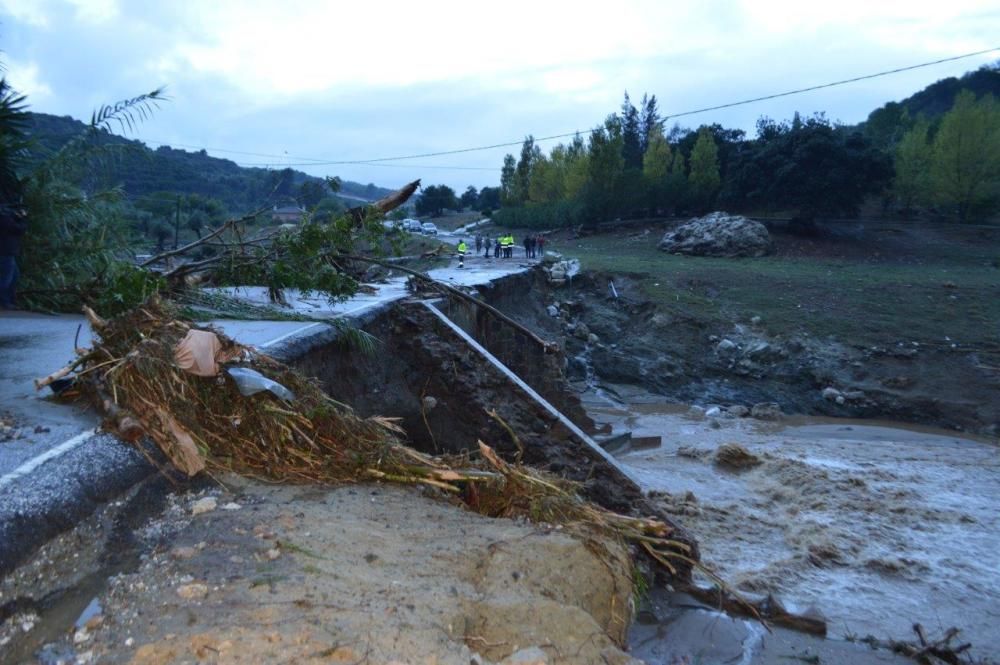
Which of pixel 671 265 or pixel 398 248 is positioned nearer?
pixel 398 248

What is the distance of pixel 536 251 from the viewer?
1260 inches

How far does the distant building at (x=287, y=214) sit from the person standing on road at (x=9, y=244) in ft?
8.11

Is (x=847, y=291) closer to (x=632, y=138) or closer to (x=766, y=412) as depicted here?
(x=766, y=412)

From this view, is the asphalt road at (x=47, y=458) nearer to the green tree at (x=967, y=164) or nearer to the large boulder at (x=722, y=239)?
the large boulder at (x=722, y=239)

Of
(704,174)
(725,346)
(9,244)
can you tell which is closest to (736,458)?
(725,346)

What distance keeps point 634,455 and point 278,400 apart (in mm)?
7993

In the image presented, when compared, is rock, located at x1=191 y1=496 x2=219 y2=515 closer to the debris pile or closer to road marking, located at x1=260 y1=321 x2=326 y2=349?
the debris pile

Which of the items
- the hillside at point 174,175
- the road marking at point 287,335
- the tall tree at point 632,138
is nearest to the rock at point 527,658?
the road marking at point 287,335

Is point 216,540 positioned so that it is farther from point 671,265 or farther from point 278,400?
point 671,265

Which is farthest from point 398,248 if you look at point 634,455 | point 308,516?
point 634,455

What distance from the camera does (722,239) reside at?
3081 cm

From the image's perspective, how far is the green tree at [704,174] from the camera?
139ft

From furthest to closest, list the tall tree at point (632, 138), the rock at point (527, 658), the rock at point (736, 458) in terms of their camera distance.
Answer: the tall tree at point (632, 138)
the rock at point (736, 458)
the rock at point (527, 658)

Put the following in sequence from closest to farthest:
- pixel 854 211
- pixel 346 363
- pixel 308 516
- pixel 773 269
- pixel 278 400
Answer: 1. pixel 308 516
2. pixel 278 400
3. pixel 346 363
4. pixel 773 269
5. pixel 854 211
